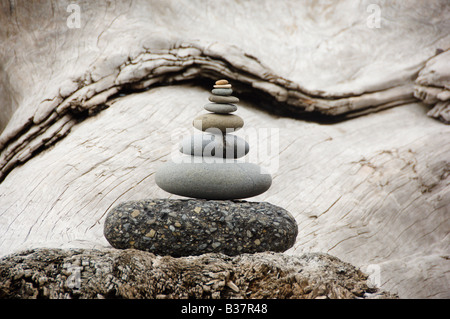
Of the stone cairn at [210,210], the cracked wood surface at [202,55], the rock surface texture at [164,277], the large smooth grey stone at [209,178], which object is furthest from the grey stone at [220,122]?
the cracked wood surface at [202,55]

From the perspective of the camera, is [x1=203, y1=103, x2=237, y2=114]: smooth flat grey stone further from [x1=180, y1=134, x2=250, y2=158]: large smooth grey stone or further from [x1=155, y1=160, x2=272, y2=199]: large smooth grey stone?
[x1=155, y1=160, x2=272, y2=199]: large smooth grey stone

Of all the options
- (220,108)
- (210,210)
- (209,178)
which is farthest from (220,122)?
(210,210)

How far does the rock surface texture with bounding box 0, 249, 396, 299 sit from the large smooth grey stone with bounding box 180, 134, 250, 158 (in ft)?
3.09

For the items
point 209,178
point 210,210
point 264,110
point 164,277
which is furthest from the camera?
point 264,110

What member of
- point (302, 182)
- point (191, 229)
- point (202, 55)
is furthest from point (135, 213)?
point (202, 55)

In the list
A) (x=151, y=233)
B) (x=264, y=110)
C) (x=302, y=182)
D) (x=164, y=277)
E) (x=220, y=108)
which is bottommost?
(x=164, y=277)

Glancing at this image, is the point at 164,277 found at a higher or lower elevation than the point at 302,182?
lower

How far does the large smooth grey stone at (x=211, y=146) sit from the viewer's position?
355cm

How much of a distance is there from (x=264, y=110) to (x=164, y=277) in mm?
3625

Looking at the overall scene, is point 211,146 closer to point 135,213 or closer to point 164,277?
point 135,213

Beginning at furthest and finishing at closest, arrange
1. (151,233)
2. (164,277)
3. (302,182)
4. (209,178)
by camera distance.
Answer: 1. (302,182)
2. (209,178)
3. (151,233)
4. (164,277)

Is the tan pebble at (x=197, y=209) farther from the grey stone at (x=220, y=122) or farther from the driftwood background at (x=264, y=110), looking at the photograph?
the driftwood background at (x=264, y=110)

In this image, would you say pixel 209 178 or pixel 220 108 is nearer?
pixel 209 178

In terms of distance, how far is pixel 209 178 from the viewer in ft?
11.2
